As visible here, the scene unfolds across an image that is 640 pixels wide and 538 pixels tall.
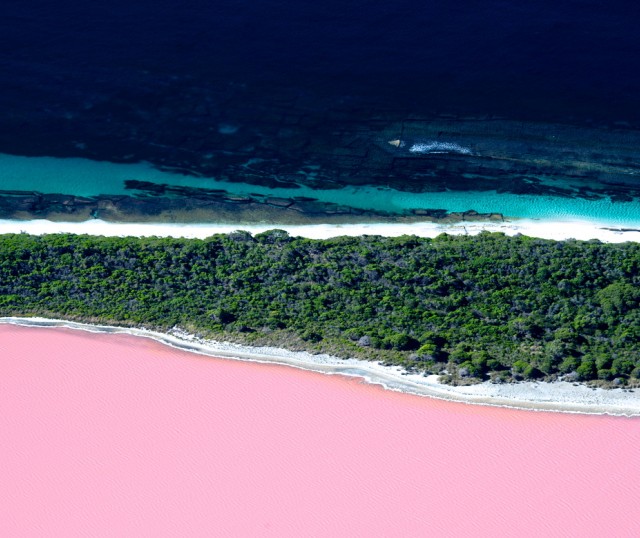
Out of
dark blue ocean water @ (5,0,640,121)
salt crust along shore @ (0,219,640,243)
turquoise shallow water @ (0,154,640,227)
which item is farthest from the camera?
dark blue ocean water @ (5,0,640,121)

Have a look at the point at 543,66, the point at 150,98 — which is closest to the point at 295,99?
the point at 150,98

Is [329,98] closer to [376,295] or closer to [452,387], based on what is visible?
[376,295]

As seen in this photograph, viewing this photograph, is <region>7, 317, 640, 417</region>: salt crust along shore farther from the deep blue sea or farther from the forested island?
the deep blue sea

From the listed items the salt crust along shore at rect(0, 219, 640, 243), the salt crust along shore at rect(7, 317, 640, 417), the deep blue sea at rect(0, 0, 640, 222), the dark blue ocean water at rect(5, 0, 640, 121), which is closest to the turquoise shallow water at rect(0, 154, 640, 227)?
the deep blue sea at rect(0, 0, 640, 222)

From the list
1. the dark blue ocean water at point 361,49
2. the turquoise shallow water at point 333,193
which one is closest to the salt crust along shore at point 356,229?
the turquoise shallow water at point 333,193

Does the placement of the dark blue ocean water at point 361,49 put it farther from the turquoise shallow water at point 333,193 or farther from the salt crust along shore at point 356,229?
the salt crust along shore at point 356,229
